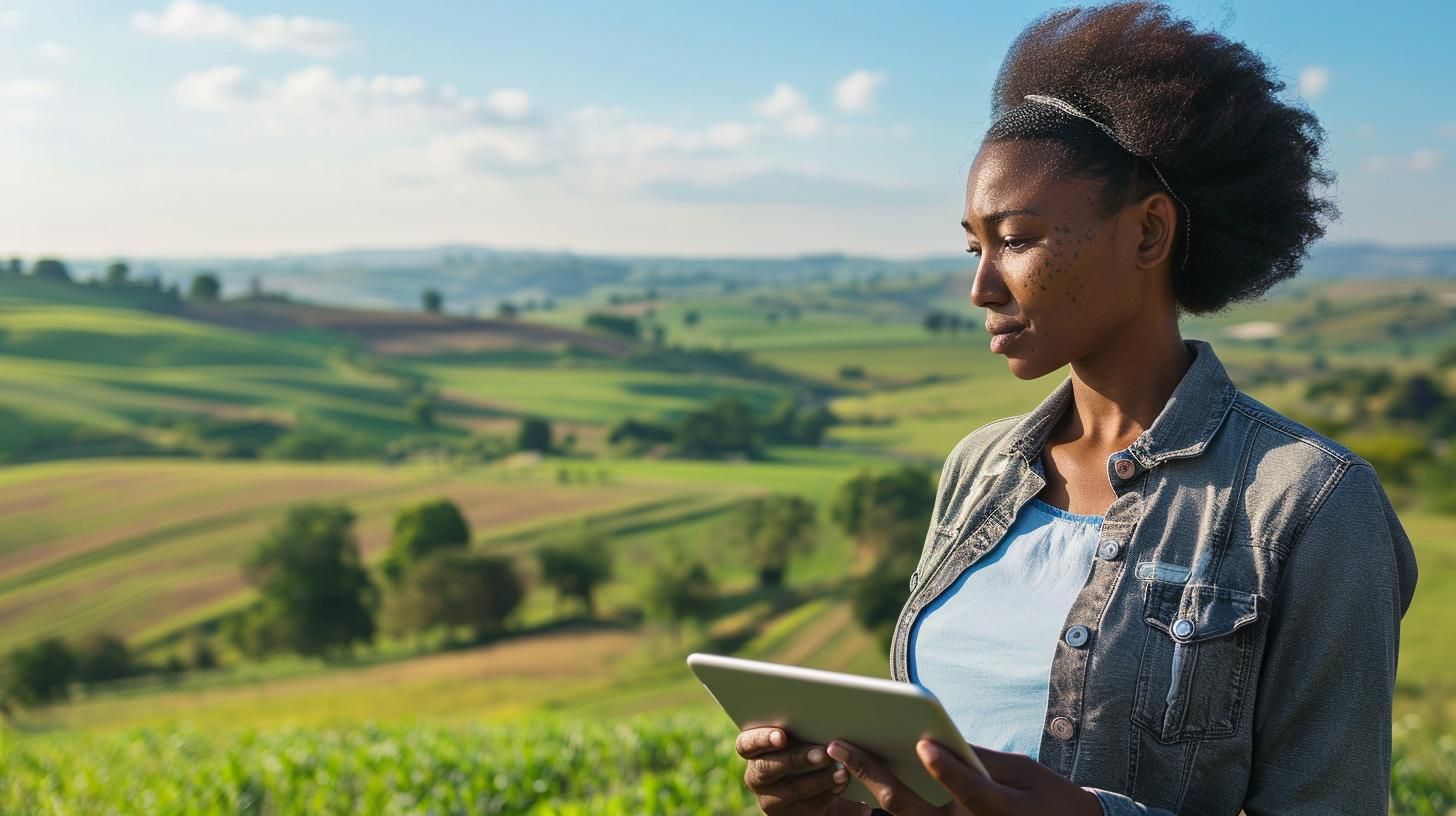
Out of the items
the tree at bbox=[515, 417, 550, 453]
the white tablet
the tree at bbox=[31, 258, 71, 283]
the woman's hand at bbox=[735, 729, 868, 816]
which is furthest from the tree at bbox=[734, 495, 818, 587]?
the white tablet

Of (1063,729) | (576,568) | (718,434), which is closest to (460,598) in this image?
(576,568)

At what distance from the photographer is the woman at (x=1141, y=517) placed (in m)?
1.52

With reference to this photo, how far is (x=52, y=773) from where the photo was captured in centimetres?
570

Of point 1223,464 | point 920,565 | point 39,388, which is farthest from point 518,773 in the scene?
point 39,388

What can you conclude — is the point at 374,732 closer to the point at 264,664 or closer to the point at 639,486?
the point at 264,664

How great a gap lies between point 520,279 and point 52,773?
66.0 ft

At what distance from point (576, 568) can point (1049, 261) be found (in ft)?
53.2

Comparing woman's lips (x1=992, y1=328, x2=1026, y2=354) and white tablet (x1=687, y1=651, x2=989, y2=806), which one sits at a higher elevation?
woman's lips (x1=992, y1=328, x2=1026, y2=354)

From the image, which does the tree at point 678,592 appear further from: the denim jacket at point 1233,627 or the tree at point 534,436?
the denim jacket at point 1233,627

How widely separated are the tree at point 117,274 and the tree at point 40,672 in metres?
7.29

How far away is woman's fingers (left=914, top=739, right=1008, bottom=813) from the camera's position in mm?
1420

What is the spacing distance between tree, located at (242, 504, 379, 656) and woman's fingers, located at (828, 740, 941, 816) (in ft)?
51.4

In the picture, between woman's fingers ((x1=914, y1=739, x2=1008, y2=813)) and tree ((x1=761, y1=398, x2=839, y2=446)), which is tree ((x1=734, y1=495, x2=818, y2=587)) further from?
woman's fingers ((x1=914, y1=739, x2=1008, y2=813))

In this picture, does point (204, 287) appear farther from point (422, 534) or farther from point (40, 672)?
point (40, 672)
